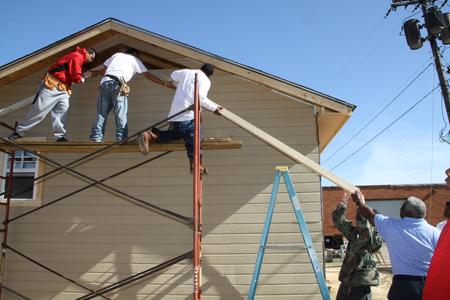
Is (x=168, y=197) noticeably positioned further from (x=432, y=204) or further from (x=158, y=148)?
(x=432, y=204)

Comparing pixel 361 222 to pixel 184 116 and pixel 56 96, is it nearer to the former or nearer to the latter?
pixel 184 116

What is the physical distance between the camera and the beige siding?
22.5 ft

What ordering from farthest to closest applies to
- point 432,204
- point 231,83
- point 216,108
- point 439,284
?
point 432,204 < point 231,83 < point 216,108 < point 439,284

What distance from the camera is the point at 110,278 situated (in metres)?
7.06

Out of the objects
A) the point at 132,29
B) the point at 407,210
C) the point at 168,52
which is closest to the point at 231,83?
the point at 168,52

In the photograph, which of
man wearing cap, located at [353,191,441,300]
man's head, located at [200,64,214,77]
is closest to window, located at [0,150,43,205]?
man's head, located at [200,64,214,77]

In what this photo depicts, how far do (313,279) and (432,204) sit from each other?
98.3ft

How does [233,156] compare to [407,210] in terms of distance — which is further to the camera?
[233,156]

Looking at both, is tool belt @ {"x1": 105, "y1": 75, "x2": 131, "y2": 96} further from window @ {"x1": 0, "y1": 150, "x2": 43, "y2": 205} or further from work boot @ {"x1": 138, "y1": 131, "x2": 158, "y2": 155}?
window @ {"x1": 0, "y1": 150, "x2": 43, "y2": 205}

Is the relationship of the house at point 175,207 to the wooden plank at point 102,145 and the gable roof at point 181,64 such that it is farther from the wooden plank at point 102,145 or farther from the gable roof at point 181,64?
the wooden plank at point 102,145

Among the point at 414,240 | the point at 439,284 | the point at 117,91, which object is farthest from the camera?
the point at 117,91

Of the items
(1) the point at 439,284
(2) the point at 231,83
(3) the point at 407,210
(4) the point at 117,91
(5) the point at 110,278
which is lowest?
(5) the point at 110,278

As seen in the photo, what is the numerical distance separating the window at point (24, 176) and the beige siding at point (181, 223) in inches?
8.7

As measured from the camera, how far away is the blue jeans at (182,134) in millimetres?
5684
